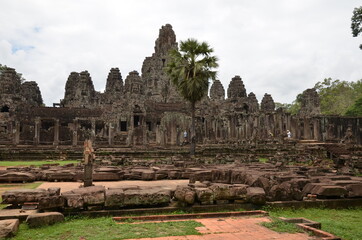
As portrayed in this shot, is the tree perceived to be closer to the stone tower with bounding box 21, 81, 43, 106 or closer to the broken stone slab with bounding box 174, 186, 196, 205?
the broken stone slab with bounding box 174, 186, 196, 205

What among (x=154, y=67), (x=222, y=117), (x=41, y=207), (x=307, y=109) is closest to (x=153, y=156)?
(x=222, y=117)

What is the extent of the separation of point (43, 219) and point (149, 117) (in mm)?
35506

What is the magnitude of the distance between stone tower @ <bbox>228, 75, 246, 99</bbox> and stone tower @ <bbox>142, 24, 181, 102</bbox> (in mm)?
9289

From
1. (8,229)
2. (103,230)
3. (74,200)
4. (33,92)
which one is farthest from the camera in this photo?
(33,92)

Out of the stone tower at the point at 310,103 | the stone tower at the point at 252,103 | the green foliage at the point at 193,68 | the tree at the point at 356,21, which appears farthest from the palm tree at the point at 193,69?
the stone tower at the point at 310,103

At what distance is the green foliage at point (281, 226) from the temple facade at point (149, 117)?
65.9 ft

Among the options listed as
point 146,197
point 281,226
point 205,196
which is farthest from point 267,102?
point 281,226

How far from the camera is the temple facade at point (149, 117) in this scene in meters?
28.8

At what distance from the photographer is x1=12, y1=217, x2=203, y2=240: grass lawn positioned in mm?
4656

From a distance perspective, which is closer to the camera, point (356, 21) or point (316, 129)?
point (356, 21)

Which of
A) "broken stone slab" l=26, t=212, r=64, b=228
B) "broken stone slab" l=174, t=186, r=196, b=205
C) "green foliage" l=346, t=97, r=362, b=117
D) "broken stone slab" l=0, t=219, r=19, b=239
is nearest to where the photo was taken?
"broken stone slab" l=0, t=219, r=19, b=239

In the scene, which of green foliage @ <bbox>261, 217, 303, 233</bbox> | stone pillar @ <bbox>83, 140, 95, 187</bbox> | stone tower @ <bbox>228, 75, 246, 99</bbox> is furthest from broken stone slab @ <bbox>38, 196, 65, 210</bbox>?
stone tower @ <bbox>228, 75, 246, 99</bbox>

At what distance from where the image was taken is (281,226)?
527 cm

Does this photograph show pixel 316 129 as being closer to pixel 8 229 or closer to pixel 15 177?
pixel 15 177
